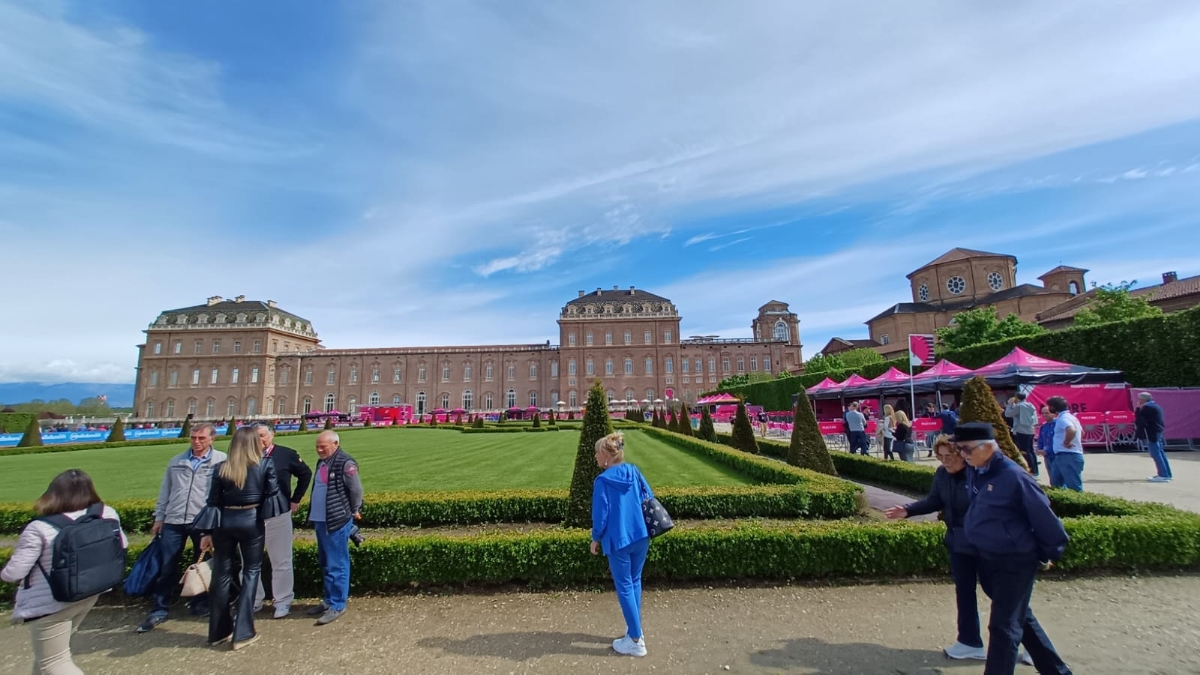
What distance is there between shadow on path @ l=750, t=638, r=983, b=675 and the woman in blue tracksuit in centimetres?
80

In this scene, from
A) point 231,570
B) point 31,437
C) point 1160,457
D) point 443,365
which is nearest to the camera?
point 231,570

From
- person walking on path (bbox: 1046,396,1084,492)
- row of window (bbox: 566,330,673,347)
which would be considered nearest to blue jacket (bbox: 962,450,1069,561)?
person walking on path (bbox: 1046,396,1084,492)

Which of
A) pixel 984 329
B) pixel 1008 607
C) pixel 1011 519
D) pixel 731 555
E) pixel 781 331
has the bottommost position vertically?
pixel 731 555

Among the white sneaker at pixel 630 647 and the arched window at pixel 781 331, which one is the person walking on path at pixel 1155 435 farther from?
the arched window at pixel 781 331

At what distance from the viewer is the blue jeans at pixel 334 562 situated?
4129mm

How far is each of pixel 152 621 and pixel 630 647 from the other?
12.3ft

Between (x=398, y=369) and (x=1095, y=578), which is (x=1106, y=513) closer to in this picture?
(x=1095, y=578)

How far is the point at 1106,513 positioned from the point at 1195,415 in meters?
11.6

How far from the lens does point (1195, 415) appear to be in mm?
12508

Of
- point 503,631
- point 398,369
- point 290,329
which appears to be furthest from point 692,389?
point 503,631

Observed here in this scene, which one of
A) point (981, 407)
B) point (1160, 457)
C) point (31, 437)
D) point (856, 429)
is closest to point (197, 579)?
point (981, 407)

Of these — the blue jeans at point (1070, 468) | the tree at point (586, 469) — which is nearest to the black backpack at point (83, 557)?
the tree at point (586, 469)

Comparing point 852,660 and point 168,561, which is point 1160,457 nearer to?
point 852,660

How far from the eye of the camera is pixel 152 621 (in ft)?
13.2
